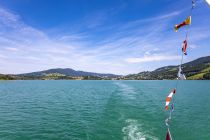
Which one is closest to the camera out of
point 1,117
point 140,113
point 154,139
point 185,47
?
point 185,47

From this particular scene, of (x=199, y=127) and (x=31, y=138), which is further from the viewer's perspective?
(x=199, y=127)

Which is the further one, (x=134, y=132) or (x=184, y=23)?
(x=134, y=132)

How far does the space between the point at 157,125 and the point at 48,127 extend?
16311 millimetres

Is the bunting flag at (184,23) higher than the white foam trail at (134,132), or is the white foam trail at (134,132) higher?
the bunting flag at (184,23)

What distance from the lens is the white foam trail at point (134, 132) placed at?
29.4 meters

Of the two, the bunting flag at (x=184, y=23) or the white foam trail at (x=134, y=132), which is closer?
the bunting flag at (x=184, y=23)

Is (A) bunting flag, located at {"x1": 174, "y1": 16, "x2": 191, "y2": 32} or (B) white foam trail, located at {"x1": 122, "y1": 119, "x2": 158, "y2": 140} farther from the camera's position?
(B) white foam trail, located at {"x1": 122, "y1": 119, "x2": 158, "y2": 140}

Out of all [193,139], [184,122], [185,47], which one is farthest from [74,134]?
[185,47]

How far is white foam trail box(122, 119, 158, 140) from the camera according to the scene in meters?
29.4

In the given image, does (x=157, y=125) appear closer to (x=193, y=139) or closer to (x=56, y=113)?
(x=193, y=139)

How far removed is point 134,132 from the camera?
31.8 metres

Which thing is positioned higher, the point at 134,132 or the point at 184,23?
the point at 184,23

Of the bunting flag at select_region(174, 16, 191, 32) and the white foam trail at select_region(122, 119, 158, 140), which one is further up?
the bunting flag at select_region(174, 16, 191, 32)

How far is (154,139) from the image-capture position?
1128 inches
